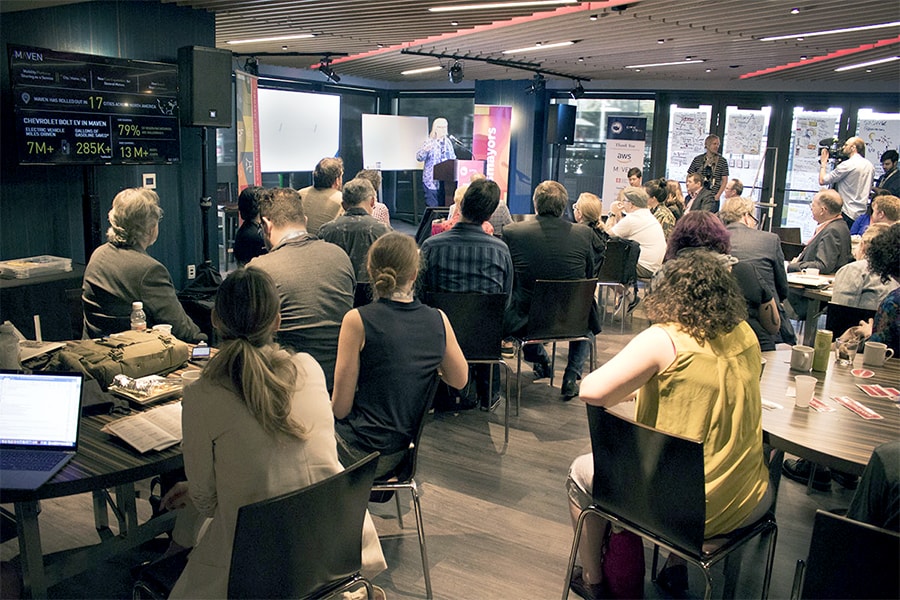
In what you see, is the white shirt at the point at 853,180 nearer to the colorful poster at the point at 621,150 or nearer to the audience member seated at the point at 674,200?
the audience member seated at the point at 674,200

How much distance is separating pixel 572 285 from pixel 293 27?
4300mm

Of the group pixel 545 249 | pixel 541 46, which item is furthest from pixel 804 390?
Answer: pixel 541 46

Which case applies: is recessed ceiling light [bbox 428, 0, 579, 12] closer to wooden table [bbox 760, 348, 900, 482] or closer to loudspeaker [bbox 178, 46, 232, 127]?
loudspeaker [bbox 178, 46, 232, 127]

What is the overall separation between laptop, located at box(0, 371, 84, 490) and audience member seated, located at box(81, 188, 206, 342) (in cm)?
117

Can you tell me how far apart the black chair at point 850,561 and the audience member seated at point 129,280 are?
2.69 metres

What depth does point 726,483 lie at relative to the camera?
2.18 meters

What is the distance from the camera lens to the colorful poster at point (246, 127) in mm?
8219

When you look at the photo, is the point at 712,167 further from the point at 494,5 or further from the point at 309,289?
the point at 309,289

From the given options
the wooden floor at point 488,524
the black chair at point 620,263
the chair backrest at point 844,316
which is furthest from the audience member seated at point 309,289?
the black chair at point 620,263

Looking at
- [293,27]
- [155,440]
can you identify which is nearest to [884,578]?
[155,440]

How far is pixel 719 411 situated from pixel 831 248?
3834 mm

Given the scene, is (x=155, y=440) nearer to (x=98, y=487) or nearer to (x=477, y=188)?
(x=98, y=487)

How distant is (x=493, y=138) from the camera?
41.9 ft

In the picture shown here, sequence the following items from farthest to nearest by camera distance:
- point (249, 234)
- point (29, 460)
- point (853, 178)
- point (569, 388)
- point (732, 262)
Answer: point (853, 178), point (249, 234), point (569, 388), point (732, 262), point (29, 460)
